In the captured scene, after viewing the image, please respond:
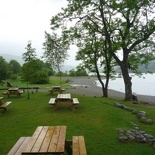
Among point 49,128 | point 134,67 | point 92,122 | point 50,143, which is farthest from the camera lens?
point 134,67

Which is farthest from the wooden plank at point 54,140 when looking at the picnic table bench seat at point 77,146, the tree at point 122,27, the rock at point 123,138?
the tree at point 122,27

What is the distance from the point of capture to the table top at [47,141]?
476 centimetres

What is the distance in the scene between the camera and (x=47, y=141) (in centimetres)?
534

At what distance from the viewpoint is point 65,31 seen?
2344cm

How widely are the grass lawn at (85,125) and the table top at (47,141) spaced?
2.14 m

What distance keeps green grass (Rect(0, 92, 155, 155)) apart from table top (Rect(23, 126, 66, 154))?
2.18 metres

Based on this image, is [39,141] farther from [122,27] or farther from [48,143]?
[122,27]

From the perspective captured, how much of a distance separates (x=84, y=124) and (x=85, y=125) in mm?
170

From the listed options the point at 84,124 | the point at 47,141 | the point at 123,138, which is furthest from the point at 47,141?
the point at 84,124

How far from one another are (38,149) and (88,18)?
1975 cm

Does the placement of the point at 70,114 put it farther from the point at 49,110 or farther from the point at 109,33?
the point at 109,33

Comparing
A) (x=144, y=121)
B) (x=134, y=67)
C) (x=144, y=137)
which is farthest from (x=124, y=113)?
(x=134, y=67)

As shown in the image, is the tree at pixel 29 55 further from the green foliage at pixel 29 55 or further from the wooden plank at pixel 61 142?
the wooden plank at pixel 61 142

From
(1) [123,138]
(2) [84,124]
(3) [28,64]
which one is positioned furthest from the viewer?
(3) [28,64]
